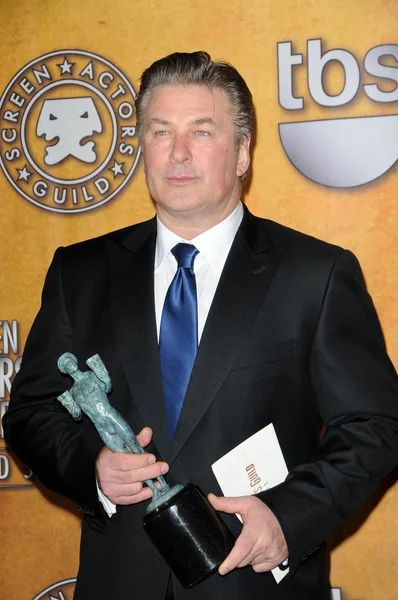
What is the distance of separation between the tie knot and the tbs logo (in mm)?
774

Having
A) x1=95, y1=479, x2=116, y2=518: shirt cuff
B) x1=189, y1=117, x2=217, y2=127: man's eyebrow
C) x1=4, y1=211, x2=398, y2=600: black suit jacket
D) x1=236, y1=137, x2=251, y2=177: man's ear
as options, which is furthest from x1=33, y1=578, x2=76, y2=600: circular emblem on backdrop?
x1=189, y1=117, x2=217, y2=127: man's eyebrow

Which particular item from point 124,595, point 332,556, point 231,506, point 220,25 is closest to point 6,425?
point 124,595

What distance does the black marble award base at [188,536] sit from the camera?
1.36 meters

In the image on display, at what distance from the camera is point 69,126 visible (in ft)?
8.37

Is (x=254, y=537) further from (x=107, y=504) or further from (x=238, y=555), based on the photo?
(x=107, y=504)

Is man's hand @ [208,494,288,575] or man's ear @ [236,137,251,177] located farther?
man's ear @ [236,137,251,177]

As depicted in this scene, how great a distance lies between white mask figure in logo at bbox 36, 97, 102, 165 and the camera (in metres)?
2.54

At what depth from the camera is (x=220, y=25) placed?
2.43 metres

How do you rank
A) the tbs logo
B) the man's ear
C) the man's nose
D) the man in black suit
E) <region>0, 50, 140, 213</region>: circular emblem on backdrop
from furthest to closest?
<region>0, 50, 140, 213</region>: circular emblem on backdrop → the tbs logo → the man's ear → the man's nose → the man in black suit

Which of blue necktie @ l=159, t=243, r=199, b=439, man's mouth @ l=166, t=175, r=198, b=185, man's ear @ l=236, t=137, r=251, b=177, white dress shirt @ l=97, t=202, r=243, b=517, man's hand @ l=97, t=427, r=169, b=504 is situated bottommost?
man's hand @ l=97, t=427, r=169, b=504

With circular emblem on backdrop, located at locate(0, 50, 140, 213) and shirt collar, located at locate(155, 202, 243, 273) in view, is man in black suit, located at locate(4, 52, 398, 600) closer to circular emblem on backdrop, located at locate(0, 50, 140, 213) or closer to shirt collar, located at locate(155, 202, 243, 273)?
shirt collar, located at locate(155, 202, 243, 273)

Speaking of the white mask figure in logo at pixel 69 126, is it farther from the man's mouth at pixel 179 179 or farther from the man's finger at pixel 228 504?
the man's finger at pixel 228 504

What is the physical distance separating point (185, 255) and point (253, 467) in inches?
17.5

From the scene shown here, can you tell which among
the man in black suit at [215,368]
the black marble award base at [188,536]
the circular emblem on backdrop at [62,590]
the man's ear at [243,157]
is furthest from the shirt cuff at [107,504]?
the circular emblem on backdrop at [62,590]
